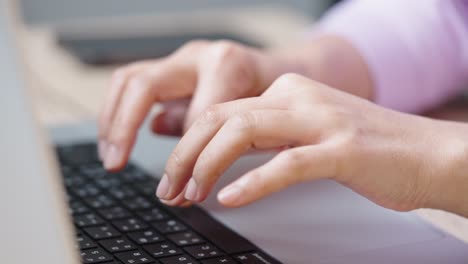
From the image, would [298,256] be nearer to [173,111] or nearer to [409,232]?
[409,232]

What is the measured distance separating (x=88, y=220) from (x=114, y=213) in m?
0.02

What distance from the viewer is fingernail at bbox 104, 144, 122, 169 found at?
1.84ft

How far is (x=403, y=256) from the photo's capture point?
17.8 inches

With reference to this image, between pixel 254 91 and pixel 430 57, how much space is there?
8.6 inches

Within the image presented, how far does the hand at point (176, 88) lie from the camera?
579mm

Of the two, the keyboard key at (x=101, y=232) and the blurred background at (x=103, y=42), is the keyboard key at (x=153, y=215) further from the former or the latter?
the blurred background at (x=103, y=42)

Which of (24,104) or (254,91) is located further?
(254,91)

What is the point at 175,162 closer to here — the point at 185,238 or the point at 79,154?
the point at 185,238

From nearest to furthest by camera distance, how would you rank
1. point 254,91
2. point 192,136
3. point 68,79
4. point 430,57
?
point 192,136 → point 254,91 → point 430,57 → point 68,79

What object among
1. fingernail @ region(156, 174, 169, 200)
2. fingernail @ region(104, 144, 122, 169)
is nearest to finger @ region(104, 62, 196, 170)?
fingernail @ region(104, 144, 122, 169)

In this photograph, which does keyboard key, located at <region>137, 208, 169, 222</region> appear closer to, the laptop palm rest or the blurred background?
the laptop palm rest

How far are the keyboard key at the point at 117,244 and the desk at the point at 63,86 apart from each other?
251 millimetres

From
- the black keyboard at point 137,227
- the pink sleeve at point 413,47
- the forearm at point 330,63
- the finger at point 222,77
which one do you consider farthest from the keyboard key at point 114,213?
the pink sleeve at point 413,47

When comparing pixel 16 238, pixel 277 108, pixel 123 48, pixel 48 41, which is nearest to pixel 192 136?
pixel 277 108
